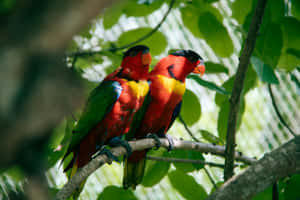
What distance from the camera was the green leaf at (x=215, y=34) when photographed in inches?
60.1

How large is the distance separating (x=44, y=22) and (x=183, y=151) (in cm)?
148

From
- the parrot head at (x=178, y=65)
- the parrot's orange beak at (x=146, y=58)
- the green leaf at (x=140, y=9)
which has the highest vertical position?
the green leaf at (x=140, y=9)

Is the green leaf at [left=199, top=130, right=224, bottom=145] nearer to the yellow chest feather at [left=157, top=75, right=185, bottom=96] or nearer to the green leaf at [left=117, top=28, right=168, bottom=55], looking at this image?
the yellow chest feather at [left=157, top=75, right=185, bottom=96]

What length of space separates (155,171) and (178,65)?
0.72 meters

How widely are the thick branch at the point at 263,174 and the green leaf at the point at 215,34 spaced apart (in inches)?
22.0

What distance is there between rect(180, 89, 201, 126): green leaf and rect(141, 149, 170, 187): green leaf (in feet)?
0.78

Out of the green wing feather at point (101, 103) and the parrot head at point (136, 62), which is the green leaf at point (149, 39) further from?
the green wing feather at point (101, 103)

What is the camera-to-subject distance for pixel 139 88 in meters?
1.85

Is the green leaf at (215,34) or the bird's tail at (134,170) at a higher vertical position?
the green leaf at (215,34)

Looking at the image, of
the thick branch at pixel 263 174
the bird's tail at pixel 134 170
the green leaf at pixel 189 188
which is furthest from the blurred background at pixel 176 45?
the thick branch at pixel 263 174

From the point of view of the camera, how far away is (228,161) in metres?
1.53

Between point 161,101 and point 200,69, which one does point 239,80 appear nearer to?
point 200,69

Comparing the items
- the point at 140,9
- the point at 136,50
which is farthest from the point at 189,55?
the point at 140,9

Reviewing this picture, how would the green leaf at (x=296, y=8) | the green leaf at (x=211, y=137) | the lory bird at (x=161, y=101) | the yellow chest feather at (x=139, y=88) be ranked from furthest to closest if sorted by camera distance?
the lory bird at (x=161, y=101)
the yellow chest feather at (x=139, y=88)
the green leaf at (x=211, y=137)
the green leaf at (x=296, y=8)
